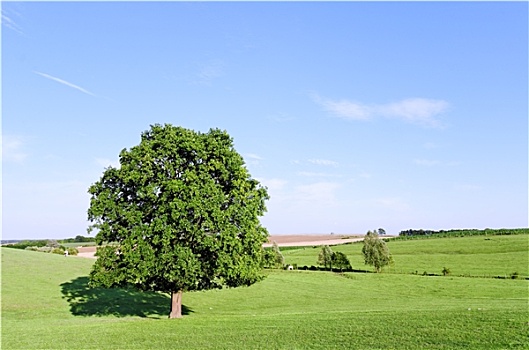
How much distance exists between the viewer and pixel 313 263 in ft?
279

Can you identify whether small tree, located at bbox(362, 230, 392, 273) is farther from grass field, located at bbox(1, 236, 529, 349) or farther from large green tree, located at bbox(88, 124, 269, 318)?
large green tree, located at bbox(88, 124, 269, 318)

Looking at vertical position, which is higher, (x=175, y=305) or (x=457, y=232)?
(x=457, y=232)

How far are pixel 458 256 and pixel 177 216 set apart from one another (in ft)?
→ 256

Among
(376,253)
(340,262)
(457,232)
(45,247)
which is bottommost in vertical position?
(340,262)

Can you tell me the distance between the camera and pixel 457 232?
426 feet

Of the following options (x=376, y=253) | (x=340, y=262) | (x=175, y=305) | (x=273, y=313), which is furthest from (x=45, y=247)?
(x=273, y=313)

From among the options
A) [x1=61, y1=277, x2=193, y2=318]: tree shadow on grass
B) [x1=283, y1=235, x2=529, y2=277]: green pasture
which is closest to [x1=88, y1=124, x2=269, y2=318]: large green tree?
[x1=61, y1=277, x2=193, y2=318]: tree shadow on grass

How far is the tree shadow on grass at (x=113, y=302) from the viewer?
3834 cm

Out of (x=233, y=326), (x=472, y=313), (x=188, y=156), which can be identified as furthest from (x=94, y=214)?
(x=472, y=313)

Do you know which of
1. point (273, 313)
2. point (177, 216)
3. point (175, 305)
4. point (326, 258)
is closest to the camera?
point (177, 216)

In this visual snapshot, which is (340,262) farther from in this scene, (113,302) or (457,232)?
(457,232)

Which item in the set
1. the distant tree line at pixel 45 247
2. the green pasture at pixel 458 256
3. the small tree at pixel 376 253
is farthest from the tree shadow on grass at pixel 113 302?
the green pasture at pixel 458 256

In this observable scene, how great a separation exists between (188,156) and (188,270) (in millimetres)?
8091

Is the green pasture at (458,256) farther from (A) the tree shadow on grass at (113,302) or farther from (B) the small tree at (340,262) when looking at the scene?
(A) the tree shadow on grass at (113,302)
